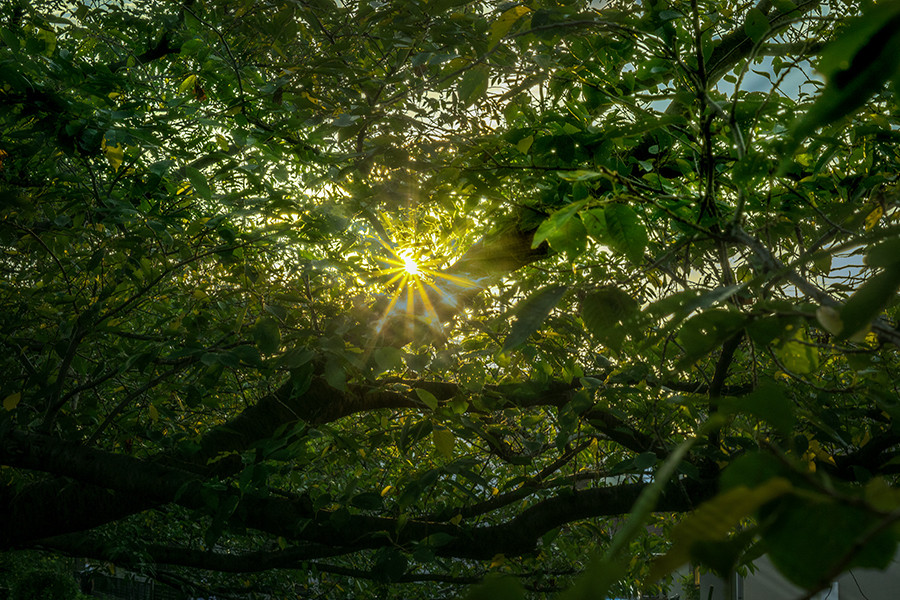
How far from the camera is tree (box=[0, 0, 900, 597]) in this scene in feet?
1.64

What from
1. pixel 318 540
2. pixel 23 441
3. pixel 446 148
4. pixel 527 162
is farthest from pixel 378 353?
pixel 23 441

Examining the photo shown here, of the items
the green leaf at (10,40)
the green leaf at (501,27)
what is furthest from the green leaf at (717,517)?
the green leaf at (10,40)

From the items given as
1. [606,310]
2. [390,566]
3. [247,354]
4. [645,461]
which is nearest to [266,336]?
[247,354]

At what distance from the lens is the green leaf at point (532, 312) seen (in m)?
0.63

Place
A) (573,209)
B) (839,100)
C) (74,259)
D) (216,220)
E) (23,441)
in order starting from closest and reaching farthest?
(839,100), (573,209), (216,220), (23,441), (74,259)

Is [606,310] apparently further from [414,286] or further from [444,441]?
[414,286]

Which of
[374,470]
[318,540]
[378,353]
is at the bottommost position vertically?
[318,540]

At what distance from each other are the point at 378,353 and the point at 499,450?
1452mm

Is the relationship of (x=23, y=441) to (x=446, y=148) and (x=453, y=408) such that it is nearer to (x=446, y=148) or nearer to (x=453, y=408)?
(x=453, y=408)

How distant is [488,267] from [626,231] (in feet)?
3.02

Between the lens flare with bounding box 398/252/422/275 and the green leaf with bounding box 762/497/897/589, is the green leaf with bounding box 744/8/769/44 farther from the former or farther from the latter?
the lens flare with bounding box 398/252/422/275

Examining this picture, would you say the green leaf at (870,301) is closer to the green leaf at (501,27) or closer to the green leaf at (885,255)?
the green leaf at (885,255)

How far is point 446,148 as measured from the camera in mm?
2215

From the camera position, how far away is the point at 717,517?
0.29m
